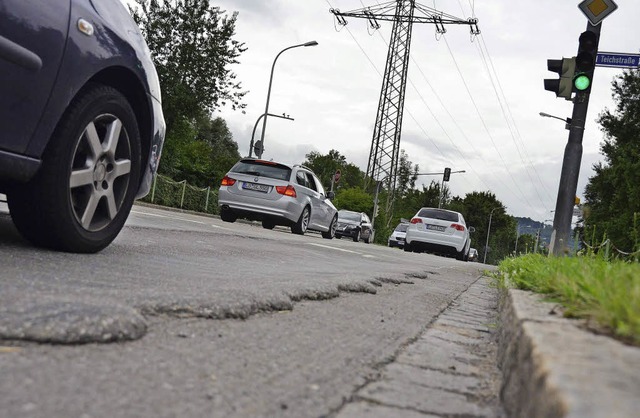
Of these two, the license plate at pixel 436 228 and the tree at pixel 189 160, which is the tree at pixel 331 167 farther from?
the license plate at pixel 436 228

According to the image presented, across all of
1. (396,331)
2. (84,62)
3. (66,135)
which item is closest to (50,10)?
(84,62)

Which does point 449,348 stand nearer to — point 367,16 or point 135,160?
point 135,160

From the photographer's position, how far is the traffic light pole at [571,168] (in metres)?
9.73

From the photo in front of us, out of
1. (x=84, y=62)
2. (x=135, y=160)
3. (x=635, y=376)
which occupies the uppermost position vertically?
(x=84, y=62)

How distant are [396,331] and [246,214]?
12822mm

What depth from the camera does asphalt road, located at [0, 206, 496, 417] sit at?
1.63 metres

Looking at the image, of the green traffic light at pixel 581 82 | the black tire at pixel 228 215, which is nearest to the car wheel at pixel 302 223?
the black tire at pixel 228 215

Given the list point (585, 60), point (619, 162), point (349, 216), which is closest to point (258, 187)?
point (585, 60)

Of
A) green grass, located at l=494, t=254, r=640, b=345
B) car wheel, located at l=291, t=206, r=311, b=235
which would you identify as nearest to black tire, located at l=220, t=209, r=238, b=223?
car wheel, located at l=291, t=206, r=311, b=235

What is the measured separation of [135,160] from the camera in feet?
14.2

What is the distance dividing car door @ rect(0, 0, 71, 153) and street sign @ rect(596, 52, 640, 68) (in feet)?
27.6

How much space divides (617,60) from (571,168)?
5.61ft

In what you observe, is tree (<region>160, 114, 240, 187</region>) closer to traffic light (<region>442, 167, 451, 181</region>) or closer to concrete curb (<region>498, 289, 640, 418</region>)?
traffic light (<region>442, 167, 451, 181</region>)

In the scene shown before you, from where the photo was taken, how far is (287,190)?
15.3 meters
